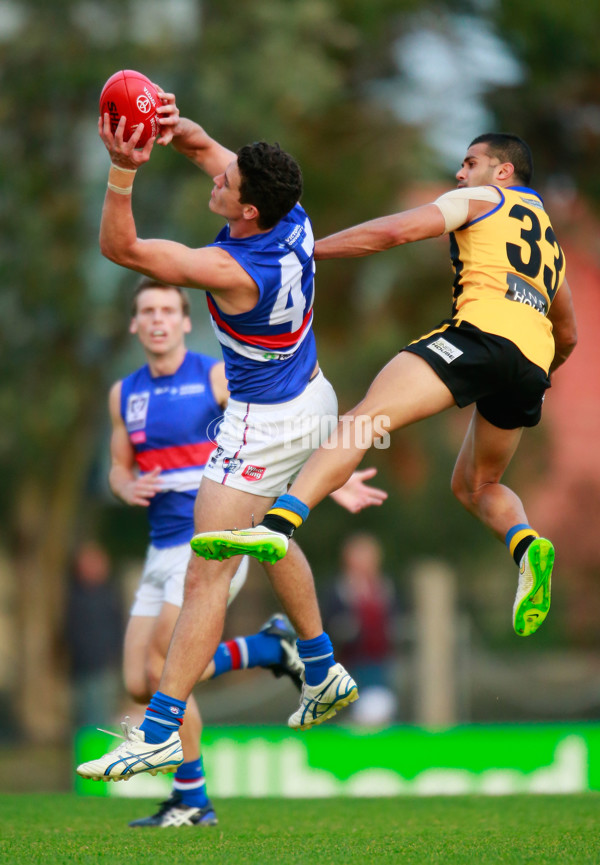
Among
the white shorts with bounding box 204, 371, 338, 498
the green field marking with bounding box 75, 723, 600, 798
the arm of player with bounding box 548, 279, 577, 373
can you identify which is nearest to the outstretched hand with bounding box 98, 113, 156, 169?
the white shorts with bounding box 204, 371, 338, 498

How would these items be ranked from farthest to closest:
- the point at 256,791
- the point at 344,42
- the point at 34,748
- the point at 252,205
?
1. the point at 344,42
2. the point at 34,748
3. the point at 256,791
4. the point at 252,205

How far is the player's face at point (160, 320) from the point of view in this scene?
697cm

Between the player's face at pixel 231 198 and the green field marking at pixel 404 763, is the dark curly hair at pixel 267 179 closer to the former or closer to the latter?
the player's face at pixel 231 198

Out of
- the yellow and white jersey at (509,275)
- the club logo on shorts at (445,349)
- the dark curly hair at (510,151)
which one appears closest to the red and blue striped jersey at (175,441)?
the club logo on shorts at (445,349)

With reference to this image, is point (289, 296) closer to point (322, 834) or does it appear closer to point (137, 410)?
point (137, 410)

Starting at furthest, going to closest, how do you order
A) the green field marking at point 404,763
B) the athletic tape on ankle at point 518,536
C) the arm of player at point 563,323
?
the green field marking at point 404,763, the arm of player at point 563,323, the athletic tape on ankle at point 518,536

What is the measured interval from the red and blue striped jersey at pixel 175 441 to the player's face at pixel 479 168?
1.86 meters

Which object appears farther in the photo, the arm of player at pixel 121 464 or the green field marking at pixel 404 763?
the green field marking at pixel 404 763

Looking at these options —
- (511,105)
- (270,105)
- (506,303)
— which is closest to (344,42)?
(270,105)

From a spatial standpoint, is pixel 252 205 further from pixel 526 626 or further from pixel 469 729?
pixel 469 729

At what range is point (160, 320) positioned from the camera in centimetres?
696

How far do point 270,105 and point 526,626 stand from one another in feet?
39.5

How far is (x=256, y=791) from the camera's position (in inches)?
417

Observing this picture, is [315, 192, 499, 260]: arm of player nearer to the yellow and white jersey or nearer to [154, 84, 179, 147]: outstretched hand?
the yellow and white jersey
